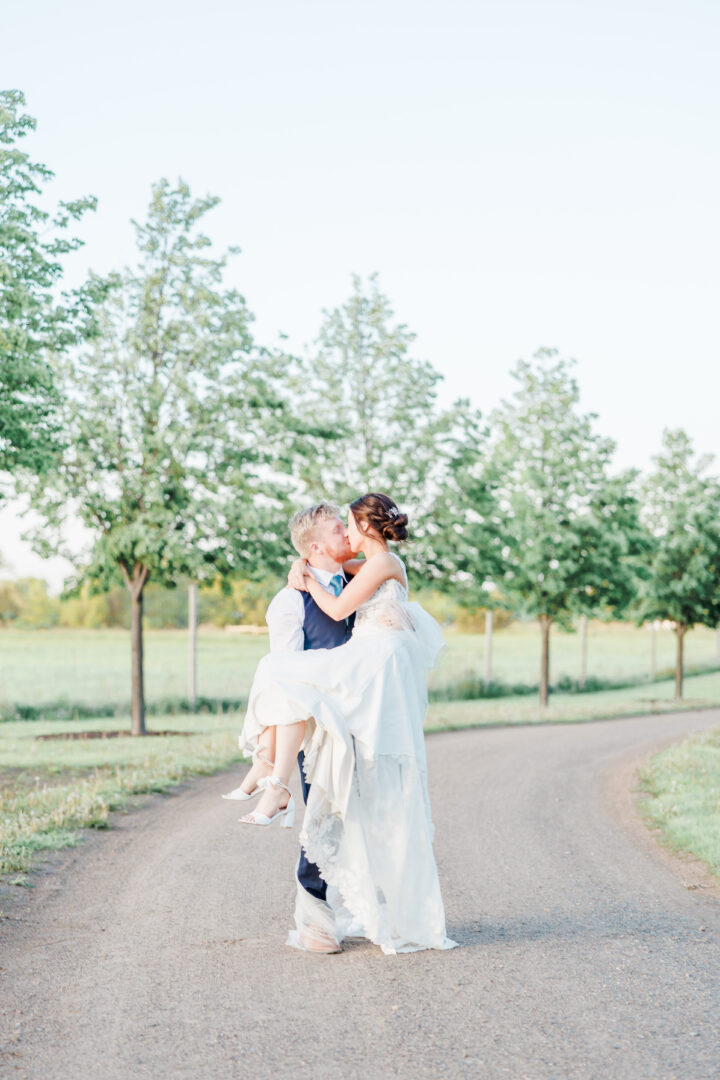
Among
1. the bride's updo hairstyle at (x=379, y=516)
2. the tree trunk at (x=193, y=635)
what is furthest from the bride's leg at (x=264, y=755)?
the tree trunk at (x=193, y=635)

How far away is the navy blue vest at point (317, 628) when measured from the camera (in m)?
5.95

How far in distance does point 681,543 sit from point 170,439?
19420 mm

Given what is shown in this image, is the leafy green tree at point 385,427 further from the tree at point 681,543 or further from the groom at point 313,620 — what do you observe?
the groom at point 313,620

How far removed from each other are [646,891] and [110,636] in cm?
2867

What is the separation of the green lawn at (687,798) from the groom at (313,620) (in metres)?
3.71

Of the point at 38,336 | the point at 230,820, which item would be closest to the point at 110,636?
the point at 38,336

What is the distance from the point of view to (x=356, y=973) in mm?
5336

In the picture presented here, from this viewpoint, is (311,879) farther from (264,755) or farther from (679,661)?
(679,661)

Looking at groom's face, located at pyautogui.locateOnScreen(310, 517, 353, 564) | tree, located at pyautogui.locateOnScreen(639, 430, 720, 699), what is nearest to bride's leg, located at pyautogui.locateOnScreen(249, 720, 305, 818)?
groom's face, located at pyautogui.locateOnScreen(310, 517, 353, 564)

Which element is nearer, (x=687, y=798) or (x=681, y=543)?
(x=687, y=798)

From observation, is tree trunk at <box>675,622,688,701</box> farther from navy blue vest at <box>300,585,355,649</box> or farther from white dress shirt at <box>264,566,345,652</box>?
white dress shirt at <box>264,566,345,652</box>

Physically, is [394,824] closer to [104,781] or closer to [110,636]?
[104,781]

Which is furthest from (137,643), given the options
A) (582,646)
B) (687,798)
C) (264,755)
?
(582,646)

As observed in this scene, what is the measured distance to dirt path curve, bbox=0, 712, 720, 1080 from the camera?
4.18 m
